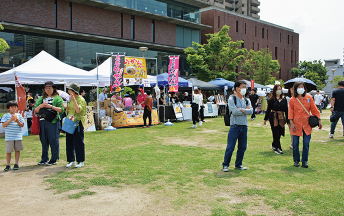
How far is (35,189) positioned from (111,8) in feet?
97.3

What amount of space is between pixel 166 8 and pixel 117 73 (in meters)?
25.7

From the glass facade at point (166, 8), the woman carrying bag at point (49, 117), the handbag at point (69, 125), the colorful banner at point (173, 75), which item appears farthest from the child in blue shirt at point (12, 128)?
the glass facade at point (166, 8)

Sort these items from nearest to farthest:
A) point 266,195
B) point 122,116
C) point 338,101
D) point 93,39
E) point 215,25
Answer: point 266,195
point 338,101
point 122,116
point 93,39
point 215,25

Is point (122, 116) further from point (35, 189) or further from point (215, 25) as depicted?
point (215, 25)

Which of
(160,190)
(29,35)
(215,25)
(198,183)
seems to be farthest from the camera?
(215,25)

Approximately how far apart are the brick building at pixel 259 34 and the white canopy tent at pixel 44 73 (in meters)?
32.8

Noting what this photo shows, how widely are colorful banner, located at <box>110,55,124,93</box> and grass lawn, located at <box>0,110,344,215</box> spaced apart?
4.58 m

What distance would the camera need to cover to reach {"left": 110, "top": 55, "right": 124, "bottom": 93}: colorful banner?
44.9 feet

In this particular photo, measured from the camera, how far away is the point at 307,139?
20.8 feet

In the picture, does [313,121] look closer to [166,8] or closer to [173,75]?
[173,75]

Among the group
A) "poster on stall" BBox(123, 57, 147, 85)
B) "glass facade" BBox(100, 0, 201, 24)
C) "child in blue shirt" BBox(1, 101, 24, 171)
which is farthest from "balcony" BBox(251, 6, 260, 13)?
"child in blue shirt" BBox(1, 101, 24, 171)

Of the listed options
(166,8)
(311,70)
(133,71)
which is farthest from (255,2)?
(133,71)

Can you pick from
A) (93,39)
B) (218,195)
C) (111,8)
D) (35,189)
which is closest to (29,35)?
(93,39)

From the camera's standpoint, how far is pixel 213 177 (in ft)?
18.8
